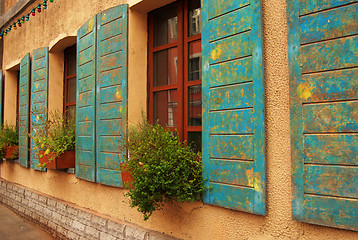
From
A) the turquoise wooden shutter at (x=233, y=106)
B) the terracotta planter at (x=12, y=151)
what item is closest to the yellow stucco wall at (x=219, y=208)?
the turquoise wooden shutter at (x=233, y=106)

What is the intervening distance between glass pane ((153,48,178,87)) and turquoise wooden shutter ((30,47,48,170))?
2470mm

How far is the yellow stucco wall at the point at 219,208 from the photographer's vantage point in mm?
2049

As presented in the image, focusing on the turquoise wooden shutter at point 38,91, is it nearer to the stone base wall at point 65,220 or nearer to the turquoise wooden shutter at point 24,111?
the turquoise wooden shutter at point 24,111

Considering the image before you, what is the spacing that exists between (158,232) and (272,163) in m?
1.44

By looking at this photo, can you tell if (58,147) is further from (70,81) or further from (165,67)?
(165,67)

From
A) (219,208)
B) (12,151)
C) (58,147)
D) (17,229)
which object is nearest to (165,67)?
(219,208)

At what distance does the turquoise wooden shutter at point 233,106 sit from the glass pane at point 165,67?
66 centimetres

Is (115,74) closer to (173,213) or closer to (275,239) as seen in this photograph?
(173,213)

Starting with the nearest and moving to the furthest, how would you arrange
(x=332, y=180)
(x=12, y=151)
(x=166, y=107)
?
(x=332, y=180), (x=166, y=107), (x=12, y=151)

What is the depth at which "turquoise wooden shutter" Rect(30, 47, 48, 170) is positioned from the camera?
16.5ft

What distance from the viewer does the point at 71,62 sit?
198 inches

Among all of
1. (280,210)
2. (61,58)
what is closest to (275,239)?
(280,210)

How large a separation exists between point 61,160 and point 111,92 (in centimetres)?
136

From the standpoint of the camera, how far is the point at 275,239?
2.08 metres
